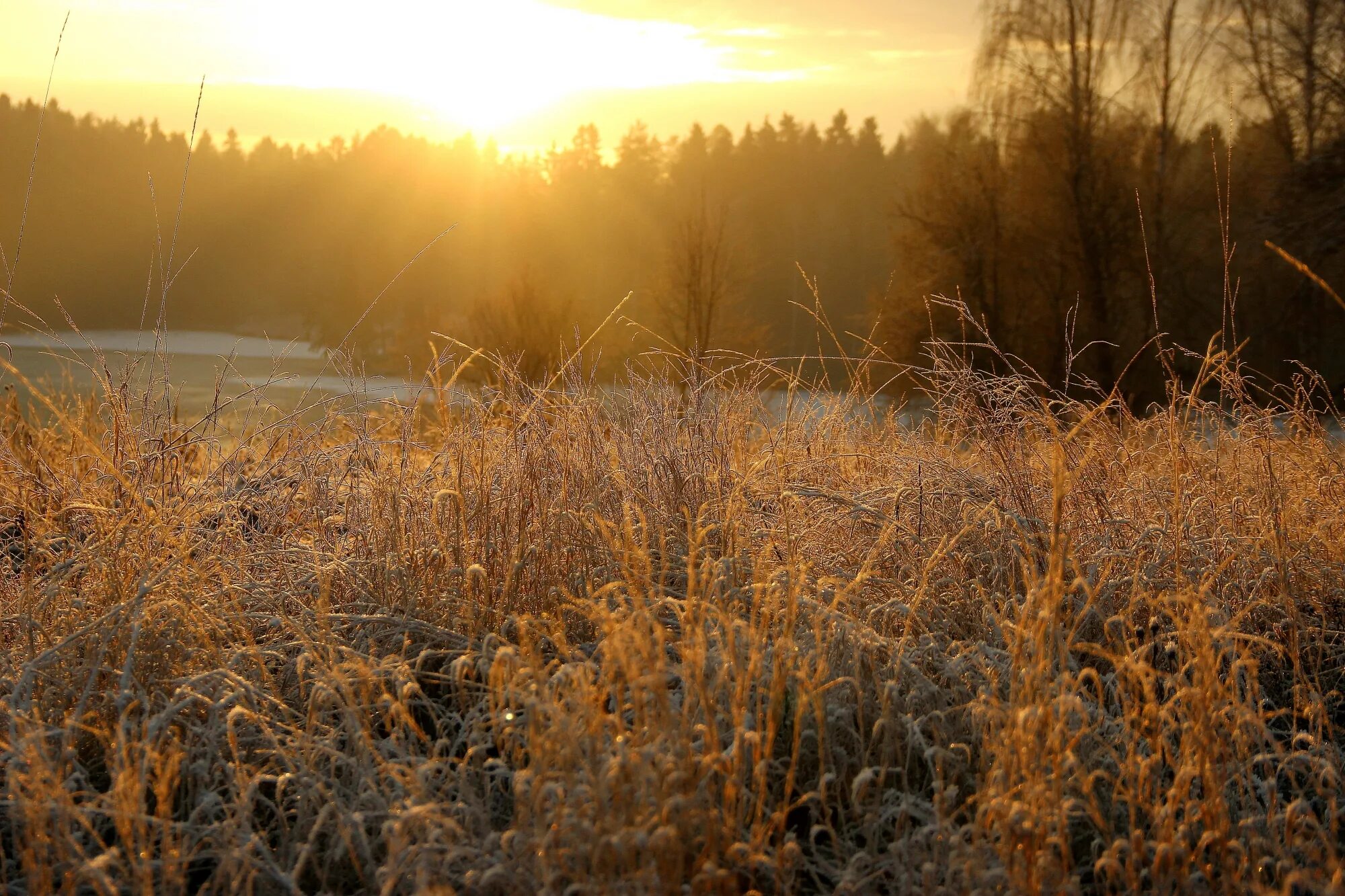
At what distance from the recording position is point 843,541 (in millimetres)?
3475

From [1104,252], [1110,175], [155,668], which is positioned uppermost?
[1110,175]

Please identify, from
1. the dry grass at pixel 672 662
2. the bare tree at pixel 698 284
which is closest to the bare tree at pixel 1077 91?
the bare tree at pixel 698 284

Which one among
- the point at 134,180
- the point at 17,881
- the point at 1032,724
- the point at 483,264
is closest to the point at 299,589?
the point at 17,881

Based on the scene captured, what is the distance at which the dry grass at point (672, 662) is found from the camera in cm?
188

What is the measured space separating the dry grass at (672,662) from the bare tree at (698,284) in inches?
509

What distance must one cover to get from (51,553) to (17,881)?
1.30 metres

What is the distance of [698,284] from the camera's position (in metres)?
17.4

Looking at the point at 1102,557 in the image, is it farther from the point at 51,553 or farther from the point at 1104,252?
the point at 1104,252

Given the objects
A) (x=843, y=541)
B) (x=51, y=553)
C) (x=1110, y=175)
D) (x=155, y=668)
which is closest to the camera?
(x=155, y=668)

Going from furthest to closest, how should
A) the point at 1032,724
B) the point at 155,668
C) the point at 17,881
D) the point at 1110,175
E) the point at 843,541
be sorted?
1. the point at 1110,175
2. the point at 843,541
3. the point at 155,668
4. the point at 17,881
5. the point at 1032,724

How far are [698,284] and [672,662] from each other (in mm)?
15143

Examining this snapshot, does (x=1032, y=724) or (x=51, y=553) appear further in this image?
(x=51, y=553)

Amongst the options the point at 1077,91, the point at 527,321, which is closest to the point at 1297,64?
the point at 1077,91

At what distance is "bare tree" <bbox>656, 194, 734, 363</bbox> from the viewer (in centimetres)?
1738
